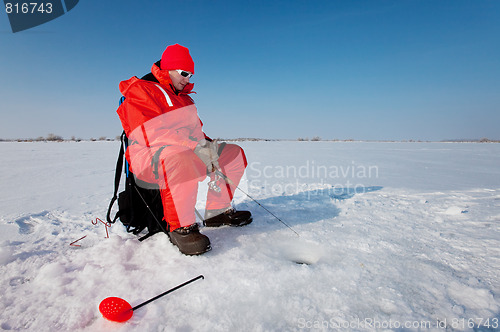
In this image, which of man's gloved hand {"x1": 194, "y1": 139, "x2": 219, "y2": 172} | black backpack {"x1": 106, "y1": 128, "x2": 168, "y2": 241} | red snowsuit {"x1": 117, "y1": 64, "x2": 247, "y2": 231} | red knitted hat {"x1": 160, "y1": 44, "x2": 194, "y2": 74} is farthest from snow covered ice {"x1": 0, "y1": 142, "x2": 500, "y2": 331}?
red knitted hat {"x1": 160, "y1": 44, "x2": 194, "y2": 74}

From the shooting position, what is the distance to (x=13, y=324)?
3.48 ft

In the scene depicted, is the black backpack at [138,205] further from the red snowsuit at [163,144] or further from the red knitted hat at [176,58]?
the red knitted hat at [176,58]

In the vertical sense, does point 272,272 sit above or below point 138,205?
below

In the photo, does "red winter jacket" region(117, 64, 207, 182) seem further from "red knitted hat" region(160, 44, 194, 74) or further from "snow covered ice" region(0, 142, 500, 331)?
"snow covered ice" region(0, 142, 500, 331)

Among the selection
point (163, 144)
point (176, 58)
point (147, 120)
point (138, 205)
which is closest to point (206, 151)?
point (163, 144)

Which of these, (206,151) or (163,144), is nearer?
(163,144)

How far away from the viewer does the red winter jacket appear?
1.76 metres

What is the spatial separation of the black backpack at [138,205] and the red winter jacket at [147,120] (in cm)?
13

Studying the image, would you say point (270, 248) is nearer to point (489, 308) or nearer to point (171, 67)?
point (489, 308)

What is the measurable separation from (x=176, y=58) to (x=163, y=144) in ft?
2.58

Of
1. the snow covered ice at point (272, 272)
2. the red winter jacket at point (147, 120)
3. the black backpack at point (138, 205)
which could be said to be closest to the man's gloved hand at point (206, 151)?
the red winter jacket at point (147, 120)

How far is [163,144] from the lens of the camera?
175 cm

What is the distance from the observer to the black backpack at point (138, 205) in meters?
1.85

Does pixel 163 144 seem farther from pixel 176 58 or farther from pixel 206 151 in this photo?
pixel 176 58
